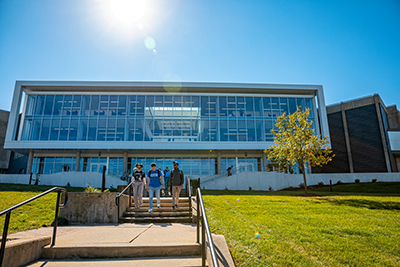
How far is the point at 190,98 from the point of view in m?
32.7

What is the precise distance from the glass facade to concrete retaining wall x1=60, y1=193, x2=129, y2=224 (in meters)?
22.4

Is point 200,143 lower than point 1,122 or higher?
lower

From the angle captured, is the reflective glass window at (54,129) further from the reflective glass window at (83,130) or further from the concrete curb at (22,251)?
the concrete curb at (22,251)

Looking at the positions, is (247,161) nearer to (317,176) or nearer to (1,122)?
(317,176)

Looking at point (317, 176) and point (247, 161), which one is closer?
point (317, 176)

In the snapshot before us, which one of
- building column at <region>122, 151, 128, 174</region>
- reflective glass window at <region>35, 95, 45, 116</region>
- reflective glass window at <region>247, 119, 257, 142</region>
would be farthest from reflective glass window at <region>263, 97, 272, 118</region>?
reflective glass window at <region>35, 95, 45, 116</region>

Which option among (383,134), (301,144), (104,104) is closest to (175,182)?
(301,144)

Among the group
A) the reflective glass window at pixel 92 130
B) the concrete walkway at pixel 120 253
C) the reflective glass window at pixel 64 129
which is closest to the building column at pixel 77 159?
the reflective glass window at pixel 64 129

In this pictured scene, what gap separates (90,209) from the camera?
8.23 m

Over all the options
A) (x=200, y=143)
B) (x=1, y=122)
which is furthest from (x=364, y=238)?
(x=1, y=122)

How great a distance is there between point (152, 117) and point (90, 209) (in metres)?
24.0

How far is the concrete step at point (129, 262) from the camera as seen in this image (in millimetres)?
4141

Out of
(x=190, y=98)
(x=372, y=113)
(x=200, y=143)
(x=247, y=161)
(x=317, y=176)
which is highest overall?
(x=190, y=98)

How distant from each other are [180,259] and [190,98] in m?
29.2
